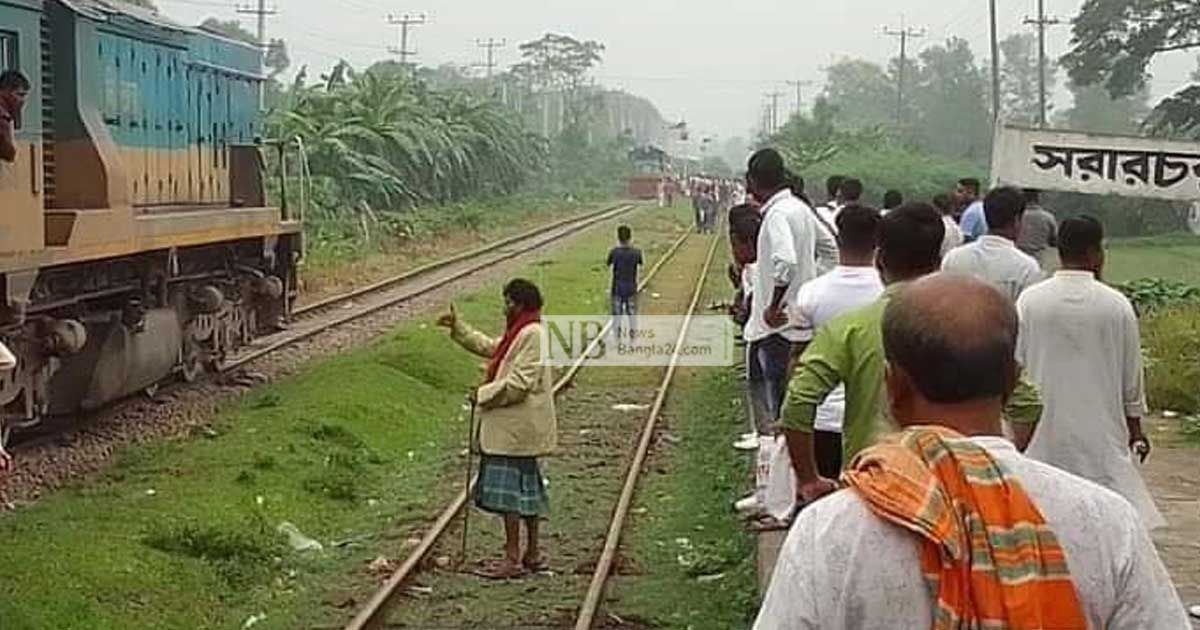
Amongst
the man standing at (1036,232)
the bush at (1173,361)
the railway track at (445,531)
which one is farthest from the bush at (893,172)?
the man standing at (1036,232)

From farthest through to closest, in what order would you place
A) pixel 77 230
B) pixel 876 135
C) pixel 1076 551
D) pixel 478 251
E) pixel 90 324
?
pixel 876 135
pixel 478 251
pixel 90 324
pixel 77 230
pixel 1076 551

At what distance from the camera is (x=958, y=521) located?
2.84m

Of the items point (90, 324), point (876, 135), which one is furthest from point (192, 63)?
point (876, 135)

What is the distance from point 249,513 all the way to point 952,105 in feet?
239

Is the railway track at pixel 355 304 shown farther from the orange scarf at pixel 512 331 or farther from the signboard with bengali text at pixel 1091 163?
the signboard with bengali text at pixel 1091 163

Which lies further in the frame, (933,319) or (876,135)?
(876,135)

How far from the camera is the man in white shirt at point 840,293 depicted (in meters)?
6.82

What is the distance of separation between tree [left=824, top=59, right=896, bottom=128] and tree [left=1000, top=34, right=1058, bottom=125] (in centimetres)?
581

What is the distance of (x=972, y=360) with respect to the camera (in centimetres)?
300

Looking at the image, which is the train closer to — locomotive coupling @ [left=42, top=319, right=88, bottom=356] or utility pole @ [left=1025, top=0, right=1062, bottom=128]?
locomotive coupling @ [left=42, top=319, right=88, bottom=356]

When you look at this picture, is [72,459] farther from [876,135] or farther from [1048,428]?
[876,135]

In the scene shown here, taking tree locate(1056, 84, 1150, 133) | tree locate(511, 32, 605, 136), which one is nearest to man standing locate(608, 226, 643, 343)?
tree locate(1056, 84, 1150, 133)

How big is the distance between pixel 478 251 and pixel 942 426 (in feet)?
121

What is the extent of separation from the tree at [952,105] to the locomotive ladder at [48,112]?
5612 centimetres
